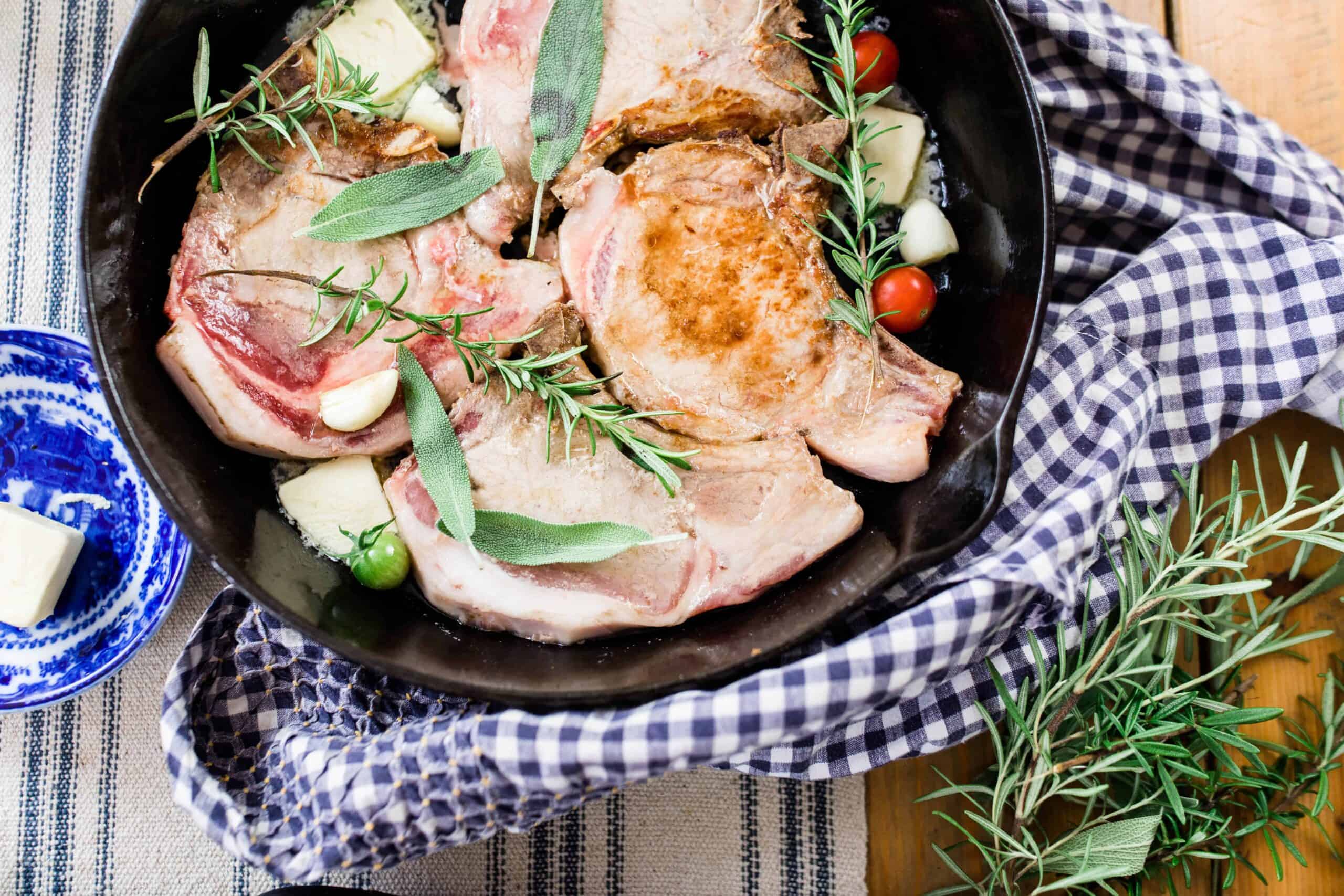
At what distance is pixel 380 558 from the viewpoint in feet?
6.37

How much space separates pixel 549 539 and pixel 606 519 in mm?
143

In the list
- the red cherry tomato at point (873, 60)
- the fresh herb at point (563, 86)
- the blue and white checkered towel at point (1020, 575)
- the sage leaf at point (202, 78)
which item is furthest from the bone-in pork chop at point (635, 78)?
the blue and white checkered towel at point (1020, 575)

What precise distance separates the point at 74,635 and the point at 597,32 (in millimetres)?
1750

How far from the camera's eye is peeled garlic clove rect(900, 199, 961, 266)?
2.16 m

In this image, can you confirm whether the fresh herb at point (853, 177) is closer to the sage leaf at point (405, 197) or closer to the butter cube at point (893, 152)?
the butter cube at point (893, 152)

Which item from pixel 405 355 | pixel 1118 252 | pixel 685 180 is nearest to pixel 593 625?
pixel 405 355

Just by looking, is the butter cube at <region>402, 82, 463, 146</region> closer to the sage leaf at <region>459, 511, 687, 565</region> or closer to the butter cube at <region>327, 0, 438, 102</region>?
the butter cube at <region>327, 0, 438, 102</region>

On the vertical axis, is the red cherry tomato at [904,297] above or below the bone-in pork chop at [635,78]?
below

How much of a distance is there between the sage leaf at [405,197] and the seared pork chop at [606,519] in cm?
30

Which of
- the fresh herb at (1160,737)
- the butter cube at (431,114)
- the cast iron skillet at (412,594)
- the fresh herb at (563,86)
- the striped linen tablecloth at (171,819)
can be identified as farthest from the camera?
the striped linen tablecloth at (171,819)

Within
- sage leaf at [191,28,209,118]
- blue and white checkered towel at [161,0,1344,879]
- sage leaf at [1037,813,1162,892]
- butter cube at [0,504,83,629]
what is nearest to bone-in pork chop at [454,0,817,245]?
sage leaf at [191,28,209,118]

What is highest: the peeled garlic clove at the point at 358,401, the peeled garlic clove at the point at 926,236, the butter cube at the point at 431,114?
the butter cube at the point at 431,114

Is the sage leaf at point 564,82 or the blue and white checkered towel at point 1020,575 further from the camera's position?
the sage leaf at point 564,82

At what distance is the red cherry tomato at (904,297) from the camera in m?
2.10
